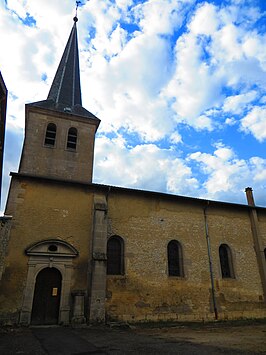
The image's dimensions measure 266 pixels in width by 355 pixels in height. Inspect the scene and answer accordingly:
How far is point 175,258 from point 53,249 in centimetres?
604

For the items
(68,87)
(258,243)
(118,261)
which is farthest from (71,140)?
(258,243)

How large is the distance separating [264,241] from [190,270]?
5.48 meters

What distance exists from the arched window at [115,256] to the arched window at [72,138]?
23.6 feet

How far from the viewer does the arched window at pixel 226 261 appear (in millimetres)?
14028

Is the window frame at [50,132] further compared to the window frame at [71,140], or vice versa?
the window frame at [71,140]

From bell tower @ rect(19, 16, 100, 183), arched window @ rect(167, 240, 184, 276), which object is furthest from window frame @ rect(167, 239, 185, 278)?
bell tower @ rect(19, 16, 100, 183)

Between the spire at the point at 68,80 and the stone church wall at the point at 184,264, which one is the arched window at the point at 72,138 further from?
the stone church wall at the point at 184,264

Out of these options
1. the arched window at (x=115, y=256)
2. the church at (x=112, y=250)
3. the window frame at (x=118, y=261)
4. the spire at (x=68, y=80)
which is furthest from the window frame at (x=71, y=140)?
the arched window at (x=115, y=256)

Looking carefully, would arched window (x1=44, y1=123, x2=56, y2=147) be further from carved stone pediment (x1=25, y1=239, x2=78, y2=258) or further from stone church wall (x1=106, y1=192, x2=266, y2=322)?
carved stone pediment (x1=25, y1=239, x2=78, y2=258)

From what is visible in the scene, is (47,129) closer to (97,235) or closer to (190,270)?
(97,235)

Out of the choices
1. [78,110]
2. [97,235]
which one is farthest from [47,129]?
[97,235]

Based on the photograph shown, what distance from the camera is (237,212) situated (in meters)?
15.5

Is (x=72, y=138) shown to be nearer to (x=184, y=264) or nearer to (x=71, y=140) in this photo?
(x=71, y=140)

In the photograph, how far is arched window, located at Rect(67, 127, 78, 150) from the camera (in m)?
16.8
